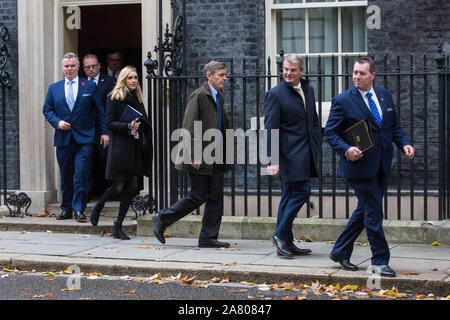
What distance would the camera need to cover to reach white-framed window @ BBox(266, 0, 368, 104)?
11.0 metres

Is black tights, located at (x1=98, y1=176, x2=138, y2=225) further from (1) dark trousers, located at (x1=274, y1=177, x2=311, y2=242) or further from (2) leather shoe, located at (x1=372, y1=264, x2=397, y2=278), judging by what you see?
(2) leather shoe, located at (x1=372, y1=264, x2=397, y2=278)

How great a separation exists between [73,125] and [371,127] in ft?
14.8

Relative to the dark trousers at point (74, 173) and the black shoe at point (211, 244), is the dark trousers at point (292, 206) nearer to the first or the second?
the black shoe at point (211, 244)

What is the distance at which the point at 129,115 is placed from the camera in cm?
931

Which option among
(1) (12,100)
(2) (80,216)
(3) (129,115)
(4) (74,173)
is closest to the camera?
(3) (129,115)

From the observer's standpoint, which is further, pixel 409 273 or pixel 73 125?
pixel 73 125

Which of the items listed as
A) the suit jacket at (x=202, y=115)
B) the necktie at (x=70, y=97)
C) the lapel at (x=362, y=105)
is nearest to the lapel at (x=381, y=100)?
the lapel at (x=362, y=105)

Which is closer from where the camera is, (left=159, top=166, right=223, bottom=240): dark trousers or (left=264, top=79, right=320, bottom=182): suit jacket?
(left=264, top=79, right=320, bottom=182): suit jacket

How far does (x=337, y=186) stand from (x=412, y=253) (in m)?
2.50

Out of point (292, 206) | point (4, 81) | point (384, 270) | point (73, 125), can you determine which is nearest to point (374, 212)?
point (384, 270)

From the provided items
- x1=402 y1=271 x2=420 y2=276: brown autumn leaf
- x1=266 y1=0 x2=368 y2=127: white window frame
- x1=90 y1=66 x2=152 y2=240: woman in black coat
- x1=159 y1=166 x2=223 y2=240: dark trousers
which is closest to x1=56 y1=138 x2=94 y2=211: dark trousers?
x1=90 y1=66 x2=152 y2=240: woman in black coat

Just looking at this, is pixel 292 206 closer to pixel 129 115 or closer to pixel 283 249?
pixel 283 249

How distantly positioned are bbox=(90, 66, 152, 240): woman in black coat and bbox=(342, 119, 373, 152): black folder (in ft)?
9.45

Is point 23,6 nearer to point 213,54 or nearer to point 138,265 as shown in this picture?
point 213,54
